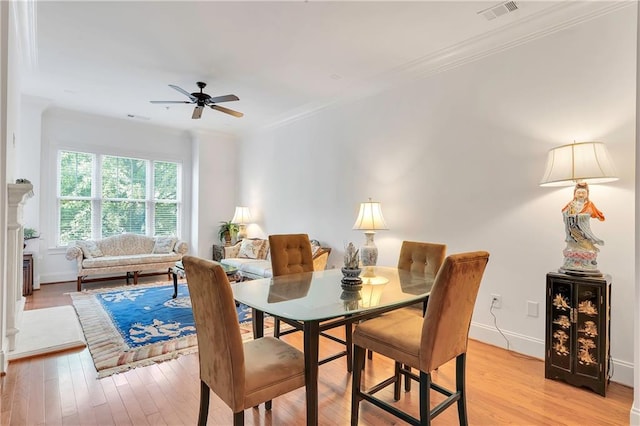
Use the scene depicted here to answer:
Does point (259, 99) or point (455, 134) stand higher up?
point (259, 99)

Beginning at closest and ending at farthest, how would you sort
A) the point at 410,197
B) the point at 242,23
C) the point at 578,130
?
the point at 578,130 < the point at 242,23 < the point at 410,197

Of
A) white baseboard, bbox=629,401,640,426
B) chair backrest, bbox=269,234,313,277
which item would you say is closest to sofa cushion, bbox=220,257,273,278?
chair backrest, bbox=269,234,313,277

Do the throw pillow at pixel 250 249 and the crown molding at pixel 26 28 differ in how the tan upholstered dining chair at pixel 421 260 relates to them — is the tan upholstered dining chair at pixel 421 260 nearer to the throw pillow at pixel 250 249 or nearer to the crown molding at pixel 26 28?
the throw pillow at pixel 250 249

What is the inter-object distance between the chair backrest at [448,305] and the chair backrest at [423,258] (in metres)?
0.86

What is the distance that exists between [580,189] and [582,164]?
0.22 meters

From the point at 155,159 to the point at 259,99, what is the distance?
3.04 m

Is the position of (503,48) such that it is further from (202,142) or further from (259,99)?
(202,142)

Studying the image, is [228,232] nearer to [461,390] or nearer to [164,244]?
[164,244]

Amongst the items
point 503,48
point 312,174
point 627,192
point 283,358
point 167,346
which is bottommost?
point 167,346

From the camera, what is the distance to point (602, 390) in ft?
7.37

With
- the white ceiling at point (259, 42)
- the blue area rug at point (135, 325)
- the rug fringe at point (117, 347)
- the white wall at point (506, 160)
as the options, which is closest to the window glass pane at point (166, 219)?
the blue area rug at point (135, 325)

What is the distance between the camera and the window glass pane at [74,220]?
575 cm

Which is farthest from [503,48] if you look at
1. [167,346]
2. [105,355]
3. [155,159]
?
[155,159]

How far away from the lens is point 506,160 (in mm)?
3080
